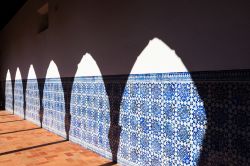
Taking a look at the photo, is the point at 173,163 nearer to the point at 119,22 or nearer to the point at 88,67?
the point at 119,22

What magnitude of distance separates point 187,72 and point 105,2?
196 cm

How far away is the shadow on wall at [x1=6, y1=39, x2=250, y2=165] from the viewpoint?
251 centimetres

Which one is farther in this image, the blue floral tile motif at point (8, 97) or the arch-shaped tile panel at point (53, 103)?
the blue floral tile motif at point (8, 97)

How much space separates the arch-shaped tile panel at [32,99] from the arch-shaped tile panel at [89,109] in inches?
89.0

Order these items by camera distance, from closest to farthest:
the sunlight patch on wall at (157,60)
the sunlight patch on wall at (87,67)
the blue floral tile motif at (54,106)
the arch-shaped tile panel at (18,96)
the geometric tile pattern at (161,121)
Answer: the geometric tile pattern at (161,121)
the sunlight patch on wall at (157,60)
the sunlight patch on wall at (87,67)
the blue floral tile motif at (54,106)
the arch-shaped tile panel at (18,96)

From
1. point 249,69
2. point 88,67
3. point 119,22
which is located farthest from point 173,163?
point 88,67

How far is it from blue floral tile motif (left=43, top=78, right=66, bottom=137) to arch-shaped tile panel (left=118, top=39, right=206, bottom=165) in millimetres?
2211

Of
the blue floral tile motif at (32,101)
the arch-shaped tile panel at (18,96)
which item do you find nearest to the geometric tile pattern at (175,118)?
the blue floral tile motif at (32,101)

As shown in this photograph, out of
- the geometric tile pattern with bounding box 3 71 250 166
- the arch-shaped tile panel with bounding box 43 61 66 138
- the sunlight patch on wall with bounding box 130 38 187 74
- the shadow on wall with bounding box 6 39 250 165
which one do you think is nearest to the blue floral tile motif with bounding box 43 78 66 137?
the arch-shaped tile panel with bounding box 43 61 66 138

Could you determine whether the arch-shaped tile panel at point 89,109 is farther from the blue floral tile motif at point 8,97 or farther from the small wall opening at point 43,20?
the blue floral tile motif at point 8,97

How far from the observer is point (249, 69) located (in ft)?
7.91

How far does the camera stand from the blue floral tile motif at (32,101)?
7551mm

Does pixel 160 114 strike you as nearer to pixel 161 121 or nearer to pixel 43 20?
pixel 161 121

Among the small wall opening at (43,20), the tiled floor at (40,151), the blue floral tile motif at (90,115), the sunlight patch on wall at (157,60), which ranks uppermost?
the small wall opening at (43,20)
